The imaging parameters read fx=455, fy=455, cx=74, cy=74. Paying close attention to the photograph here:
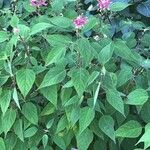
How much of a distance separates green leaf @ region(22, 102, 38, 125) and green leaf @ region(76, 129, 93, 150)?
171 mm

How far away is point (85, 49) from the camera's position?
4.83 ft

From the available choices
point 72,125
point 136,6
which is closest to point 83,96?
point 72,125

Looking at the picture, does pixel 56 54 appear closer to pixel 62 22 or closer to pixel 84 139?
pixel 62 22

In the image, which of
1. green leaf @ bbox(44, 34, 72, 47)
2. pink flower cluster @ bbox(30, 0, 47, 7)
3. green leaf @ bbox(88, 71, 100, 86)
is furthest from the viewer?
pink flower cluster @ bbox(30, 0, 47, 7)

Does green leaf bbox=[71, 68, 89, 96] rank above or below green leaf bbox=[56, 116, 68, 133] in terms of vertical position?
above

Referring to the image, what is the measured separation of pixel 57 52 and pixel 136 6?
108cm

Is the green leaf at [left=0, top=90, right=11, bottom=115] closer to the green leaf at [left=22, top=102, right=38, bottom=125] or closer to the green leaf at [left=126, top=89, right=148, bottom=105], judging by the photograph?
the green leaf at [left=22, top=102, right=38, bottom=125]

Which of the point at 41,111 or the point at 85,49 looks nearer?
the point at 85,49

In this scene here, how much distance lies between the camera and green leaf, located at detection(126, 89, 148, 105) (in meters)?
1.48

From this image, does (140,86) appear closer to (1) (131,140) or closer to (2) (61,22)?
(1) (131,140)

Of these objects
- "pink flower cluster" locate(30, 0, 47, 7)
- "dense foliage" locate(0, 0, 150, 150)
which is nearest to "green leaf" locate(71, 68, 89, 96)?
"dense foliage" locate(0, 0, 150, 150)

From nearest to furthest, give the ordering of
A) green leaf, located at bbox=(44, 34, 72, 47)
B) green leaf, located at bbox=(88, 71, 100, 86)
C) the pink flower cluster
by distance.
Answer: green leaf, located at bbox=(88, 71, 100, 86) → green leaf, located at bbox=(44, 34, 72, 47) → the pink flower cluster

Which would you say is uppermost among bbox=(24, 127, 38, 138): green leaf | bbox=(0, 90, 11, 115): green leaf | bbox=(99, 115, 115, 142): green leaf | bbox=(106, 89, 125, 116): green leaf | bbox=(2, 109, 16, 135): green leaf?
bbox=(106, 89, 125, 116): green leaf

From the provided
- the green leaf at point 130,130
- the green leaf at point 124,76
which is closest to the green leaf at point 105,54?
the green leaf at point 124,76
